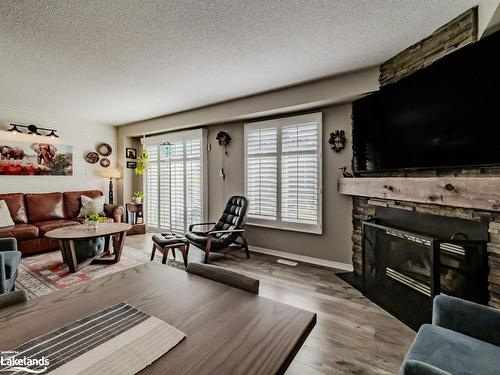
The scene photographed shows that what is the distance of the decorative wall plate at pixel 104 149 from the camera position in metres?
6.04

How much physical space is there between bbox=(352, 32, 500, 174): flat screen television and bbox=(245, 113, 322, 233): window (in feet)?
3.18

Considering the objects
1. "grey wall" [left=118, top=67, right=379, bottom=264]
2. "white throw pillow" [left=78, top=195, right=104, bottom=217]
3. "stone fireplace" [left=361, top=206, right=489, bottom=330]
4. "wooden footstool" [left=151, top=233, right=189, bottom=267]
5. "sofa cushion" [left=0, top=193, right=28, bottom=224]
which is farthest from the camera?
"white throw pillow" [left=78, top=195, right=104, bottom=217]

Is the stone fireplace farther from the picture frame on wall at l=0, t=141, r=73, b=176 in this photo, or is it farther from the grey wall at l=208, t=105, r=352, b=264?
the picture frame on wall at l=0, t=141, r=73, b=176

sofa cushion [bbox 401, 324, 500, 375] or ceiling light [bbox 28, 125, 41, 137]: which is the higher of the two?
ceiling light [bbox 28, 125, 41, 137]

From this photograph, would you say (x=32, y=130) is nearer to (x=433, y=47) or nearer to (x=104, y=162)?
(x=104, y=162)

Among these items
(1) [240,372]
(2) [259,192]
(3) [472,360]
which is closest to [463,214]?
(3) [472,360]

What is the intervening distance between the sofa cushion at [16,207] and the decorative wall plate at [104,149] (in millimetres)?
1858

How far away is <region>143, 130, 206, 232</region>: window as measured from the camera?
516 centimetres

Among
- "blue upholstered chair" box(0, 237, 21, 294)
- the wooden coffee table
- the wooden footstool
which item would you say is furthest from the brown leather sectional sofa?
the wooden footstool

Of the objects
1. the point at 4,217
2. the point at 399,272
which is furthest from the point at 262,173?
the point at 4,217

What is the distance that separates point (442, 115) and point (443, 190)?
0.65 meters

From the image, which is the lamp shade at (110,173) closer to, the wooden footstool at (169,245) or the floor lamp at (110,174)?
the floor lamp at (110,174)

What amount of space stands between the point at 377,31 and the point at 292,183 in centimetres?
222

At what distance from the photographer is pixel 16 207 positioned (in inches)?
177
